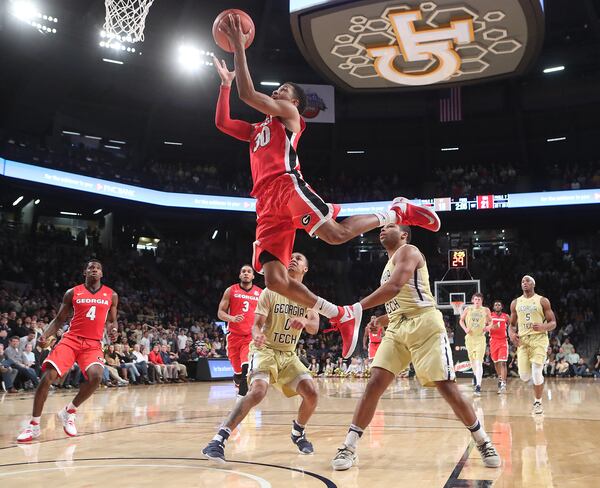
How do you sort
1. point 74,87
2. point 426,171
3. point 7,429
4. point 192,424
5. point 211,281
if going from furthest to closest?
1. point 426,171
2. point 211,281
3. point 74,87
4. point 192,424
5. point 7,429

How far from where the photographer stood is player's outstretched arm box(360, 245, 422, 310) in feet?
14.7

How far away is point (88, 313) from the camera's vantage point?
22.6 ft

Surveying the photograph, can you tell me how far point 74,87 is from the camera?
26625mm

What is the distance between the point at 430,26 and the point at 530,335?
1205 cm

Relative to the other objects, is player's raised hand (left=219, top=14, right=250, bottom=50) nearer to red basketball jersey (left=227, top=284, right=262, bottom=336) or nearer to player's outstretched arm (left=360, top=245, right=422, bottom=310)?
player's outstretched arm (left=360, top=245, right=422, bottom=310)

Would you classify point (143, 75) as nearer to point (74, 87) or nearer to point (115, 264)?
point (74, 87)

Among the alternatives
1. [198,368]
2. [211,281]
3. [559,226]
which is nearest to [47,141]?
[211,281]

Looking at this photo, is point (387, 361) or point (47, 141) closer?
point (387, 361)

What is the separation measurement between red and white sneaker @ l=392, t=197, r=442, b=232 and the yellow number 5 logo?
14.2 m

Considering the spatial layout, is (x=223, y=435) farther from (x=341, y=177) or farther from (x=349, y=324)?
(x=341, y=177)

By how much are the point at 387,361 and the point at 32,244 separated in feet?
74.9

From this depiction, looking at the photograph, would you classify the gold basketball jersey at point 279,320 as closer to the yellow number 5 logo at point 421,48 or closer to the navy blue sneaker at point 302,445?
the navy blue sneaker at point 302,445

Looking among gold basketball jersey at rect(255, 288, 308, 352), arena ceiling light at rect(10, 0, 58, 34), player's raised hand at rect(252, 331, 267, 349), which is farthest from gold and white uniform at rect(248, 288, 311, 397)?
arena ceiling light at rect(10, 0, 58, 34)

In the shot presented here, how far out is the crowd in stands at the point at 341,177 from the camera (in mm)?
26469
